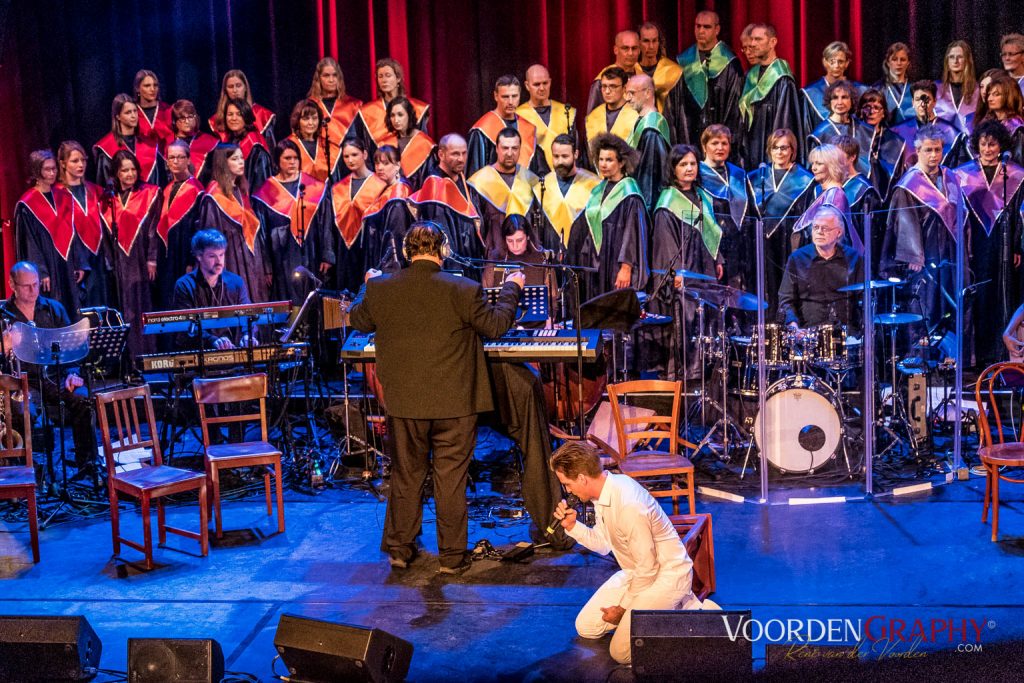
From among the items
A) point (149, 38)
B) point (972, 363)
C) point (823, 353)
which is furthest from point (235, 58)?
point (972, 363)

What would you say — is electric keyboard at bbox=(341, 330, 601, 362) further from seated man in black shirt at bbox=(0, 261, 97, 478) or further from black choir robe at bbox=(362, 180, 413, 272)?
black choir robe at bbox=(362, 180, 413, 272)

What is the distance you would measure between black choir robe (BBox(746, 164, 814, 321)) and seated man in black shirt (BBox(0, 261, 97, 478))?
5544mm

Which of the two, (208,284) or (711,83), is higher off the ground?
(711,83)

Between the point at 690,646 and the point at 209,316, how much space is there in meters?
4.67

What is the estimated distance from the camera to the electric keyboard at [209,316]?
6.96 m

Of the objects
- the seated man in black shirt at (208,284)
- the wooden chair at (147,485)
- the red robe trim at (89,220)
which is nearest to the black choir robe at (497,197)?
the seated man in black shirt at (208,284)

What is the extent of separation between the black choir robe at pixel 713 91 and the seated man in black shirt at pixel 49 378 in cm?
540

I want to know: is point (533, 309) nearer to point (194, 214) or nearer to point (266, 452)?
point (266, 452)

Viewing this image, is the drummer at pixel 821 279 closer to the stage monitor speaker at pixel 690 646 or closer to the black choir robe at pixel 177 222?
the stage monitor speaker at pixel 690 646

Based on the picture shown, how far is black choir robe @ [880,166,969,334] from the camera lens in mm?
7895

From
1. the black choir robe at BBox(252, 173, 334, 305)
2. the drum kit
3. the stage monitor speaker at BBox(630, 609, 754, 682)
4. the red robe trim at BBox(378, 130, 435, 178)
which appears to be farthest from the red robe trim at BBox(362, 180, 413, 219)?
the stage monitor speaker at BBox(630, 609, 754, 682)

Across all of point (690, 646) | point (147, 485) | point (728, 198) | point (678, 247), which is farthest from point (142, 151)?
point (690, 646)

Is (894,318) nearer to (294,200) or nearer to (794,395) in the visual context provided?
(794,395)

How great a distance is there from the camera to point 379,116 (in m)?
9.81
